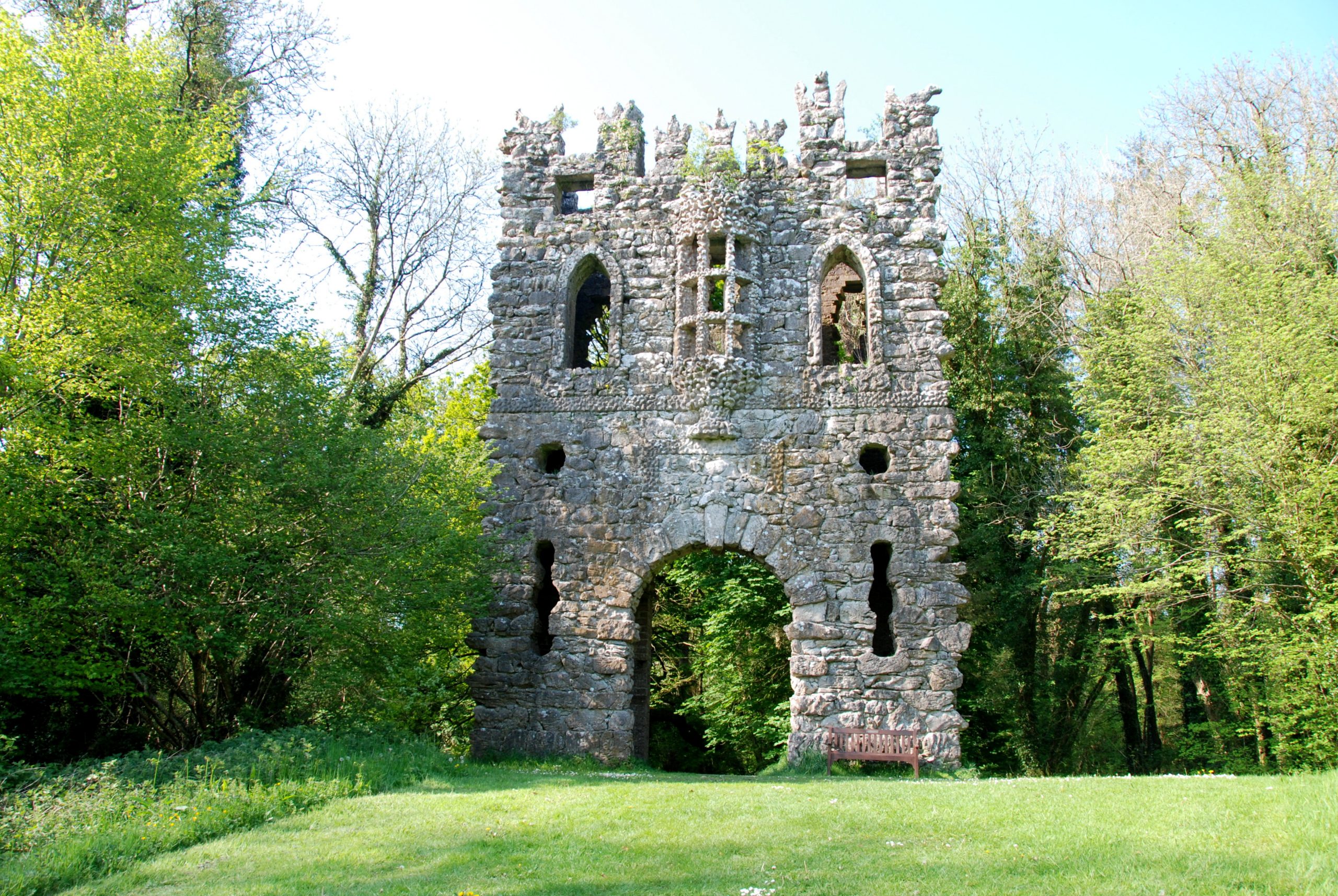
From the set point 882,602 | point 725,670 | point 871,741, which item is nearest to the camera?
point 871,741

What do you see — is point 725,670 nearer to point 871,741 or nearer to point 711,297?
point 871,741

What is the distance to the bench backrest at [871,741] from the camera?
11188 mm

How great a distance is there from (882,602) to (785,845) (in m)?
6.60

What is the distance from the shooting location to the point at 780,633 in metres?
17.3

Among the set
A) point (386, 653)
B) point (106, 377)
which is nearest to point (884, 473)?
point (386, 653)

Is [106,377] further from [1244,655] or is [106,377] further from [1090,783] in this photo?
[1244,655]

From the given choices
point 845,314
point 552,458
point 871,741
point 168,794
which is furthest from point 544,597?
point 845,314

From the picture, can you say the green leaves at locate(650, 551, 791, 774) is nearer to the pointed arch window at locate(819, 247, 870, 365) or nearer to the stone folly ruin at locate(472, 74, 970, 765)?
the stone folly ruin at locate(472, 74, 970, 765)

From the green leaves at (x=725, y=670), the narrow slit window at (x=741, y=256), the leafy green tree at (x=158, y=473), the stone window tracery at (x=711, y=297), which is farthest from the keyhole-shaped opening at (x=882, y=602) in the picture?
the leafy green tree at (x=158, y=473)

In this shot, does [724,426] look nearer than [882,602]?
Yes

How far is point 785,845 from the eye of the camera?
6422mm

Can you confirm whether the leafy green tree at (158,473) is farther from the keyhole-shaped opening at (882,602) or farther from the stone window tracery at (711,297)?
the keyhole-shaped opening at (882,602)

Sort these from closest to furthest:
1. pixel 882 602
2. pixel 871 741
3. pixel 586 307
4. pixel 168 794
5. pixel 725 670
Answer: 1. pixel 168 794
2. pixel 871 741
3. pixel 882 602
4. pixel 586 307
5. pixel 725 670

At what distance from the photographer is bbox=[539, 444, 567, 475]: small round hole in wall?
42.1 feet
